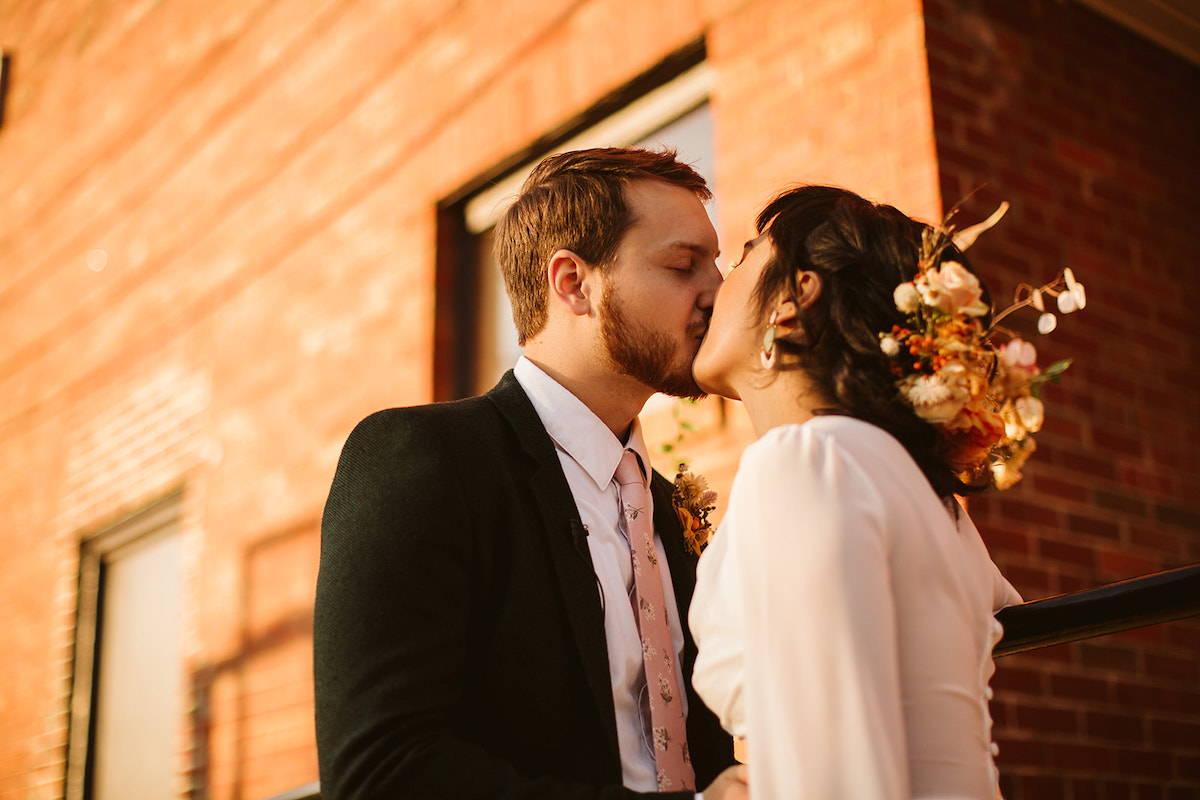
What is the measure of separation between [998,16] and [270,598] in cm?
404

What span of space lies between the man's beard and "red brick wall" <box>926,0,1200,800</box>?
1128 millimetres

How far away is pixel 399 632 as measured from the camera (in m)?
1.82

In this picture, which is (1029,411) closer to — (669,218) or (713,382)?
(713,382)

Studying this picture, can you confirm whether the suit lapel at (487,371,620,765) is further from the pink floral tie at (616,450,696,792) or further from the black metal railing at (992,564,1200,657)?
the black metal railing at (992,564,1200,657)

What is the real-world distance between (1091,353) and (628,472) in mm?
2022

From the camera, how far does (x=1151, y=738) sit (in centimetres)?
351

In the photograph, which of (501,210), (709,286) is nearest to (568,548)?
(709,286)

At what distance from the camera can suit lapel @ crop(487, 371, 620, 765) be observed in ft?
6.41

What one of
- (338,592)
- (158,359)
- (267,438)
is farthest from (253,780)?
(338,592)

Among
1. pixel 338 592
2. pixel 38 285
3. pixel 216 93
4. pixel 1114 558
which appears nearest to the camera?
pixel 338 592

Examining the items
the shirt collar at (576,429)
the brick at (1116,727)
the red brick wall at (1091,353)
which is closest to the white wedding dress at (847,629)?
the shirt collar at (576,429)

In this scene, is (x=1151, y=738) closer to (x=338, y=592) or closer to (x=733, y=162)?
(x=733, y=162)

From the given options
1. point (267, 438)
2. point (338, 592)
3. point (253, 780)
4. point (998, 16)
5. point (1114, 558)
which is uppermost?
point (998, 16)

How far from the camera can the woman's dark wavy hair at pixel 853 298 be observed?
71.8 inches
